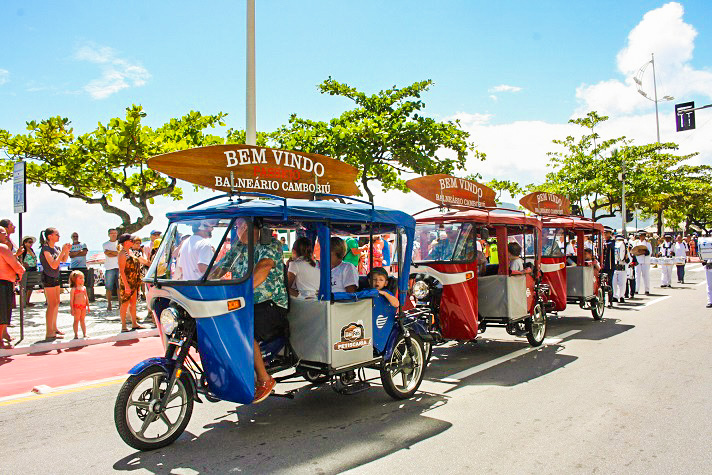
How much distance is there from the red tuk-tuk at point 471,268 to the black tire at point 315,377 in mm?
2157

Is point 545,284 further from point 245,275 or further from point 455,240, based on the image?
point 245,275

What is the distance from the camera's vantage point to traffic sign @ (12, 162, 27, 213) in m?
10.0

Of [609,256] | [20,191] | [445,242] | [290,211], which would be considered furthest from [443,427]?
[609,256]

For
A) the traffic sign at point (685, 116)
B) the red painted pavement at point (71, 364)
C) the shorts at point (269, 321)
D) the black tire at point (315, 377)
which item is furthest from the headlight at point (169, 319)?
the traffic sign at point (685, 116)

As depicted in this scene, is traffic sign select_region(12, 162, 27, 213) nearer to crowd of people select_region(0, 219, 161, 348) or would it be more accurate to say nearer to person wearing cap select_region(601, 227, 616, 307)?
crowd of people select_region(0, 219, 161, 348)

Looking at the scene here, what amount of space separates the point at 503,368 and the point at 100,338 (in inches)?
274

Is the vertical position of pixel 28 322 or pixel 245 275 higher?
pixel 245 275

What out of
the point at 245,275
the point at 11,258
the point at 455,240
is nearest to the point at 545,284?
the point at 455,240

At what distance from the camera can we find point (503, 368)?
7898 millimetres

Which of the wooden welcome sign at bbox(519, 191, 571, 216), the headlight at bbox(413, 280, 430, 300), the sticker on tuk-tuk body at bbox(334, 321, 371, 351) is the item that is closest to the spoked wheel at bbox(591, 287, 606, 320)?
the wooden welcome sign at bbox(519, 191, 571, 216)

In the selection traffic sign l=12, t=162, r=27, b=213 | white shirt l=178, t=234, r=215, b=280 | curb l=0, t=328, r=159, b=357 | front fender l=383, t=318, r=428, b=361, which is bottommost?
curb l=0, t=328, r=159, b=357

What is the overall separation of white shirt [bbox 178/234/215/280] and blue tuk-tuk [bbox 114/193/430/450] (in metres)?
0.02

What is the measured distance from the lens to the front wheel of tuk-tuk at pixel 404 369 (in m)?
6.25

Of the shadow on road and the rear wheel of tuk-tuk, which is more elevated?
the rear wheel of tuk-tuk
